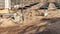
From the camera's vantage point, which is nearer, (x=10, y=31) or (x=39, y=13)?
(x=10, y=31)

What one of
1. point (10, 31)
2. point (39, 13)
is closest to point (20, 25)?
point (10, 31)

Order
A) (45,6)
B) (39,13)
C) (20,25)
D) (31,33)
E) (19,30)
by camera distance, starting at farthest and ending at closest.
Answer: (45,6) → (39,13) → (20,25) → (19,30) → (31,33)

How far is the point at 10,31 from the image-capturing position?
3.96m

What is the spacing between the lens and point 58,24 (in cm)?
449

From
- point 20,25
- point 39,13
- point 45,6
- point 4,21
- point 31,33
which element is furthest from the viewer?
point 45,6

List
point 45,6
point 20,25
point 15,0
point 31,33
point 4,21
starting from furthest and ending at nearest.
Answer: point 15,0
point 45,6
point 4,21
point 20,25
point 31,33

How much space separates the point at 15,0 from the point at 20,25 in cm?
470

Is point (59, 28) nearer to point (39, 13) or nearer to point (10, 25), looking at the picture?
point (10, 25)

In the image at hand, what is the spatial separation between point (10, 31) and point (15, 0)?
16.9ft

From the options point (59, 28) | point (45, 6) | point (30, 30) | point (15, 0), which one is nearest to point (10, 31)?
point (30, 30)

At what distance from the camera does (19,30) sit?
3984mm

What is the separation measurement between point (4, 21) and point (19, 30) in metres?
0.98

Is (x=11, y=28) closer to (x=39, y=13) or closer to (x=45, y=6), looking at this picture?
(x=39, y=13)

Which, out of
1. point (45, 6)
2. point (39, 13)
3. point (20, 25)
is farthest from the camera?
point (45, 6)
